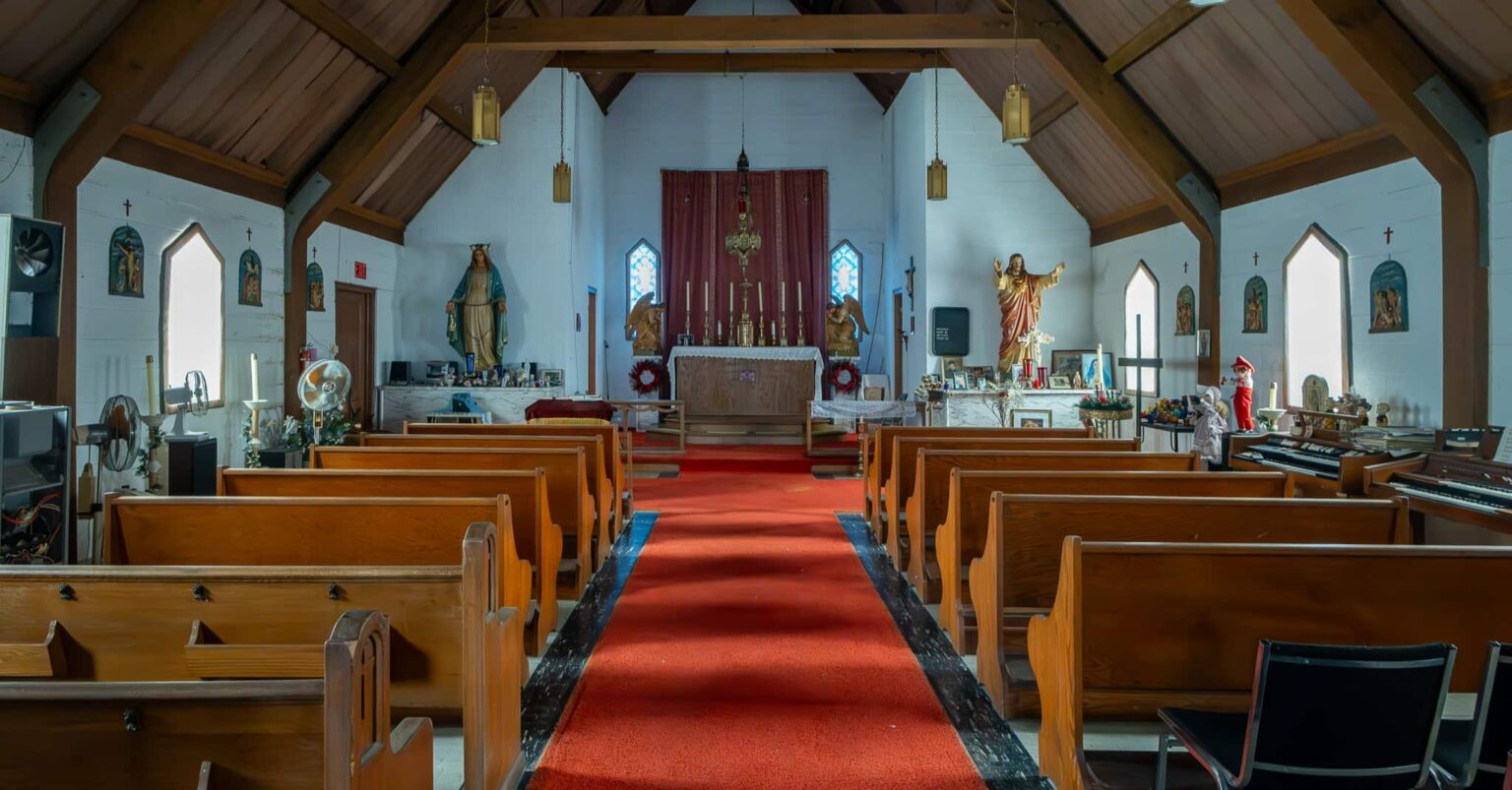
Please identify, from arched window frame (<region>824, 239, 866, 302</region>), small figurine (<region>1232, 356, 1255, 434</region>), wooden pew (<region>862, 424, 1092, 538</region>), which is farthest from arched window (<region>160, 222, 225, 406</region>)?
arched window frame (<region>824, 239, 866, 302</region>)

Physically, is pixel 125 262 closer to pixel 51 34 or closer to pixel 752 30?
pixel 51 34

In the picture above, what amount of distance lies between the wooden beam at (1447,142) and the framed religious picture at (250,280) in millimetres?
8309

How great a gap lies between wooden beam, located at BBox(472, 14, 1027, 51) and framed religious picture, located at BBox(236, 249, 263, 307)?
278 centimetres

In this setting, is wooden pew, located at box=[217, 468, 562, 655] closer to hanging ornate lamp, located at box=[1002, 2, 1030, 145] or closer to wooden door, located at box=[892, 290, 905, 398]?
hanging ornate lamp, located at box=[1002, 2, 1030, 145]

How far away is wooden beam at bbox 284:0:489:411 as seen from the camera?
8852 millimetres

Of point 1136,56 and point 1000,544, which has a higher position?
point 1136,56

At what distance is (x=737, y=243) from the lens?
41.5 ft

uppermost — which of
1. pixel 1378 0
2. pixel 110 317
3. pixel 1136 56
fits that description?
pixel 1136 56

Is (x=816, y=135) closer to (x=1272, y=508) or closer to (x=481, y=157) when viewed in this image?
(x=481, y=157)

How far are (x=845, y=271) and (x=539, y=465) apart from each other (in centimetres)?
1114

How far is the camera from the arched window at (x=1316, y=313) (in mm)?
7301

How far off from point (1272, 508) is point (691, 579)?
10.0 ft

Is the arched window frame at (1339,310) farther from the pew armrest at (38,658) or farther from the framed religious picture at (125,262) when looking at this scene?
the framed religious picture at (125,262)

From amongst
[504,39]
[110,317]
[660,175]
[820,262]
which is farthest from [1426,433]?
[660,175]
